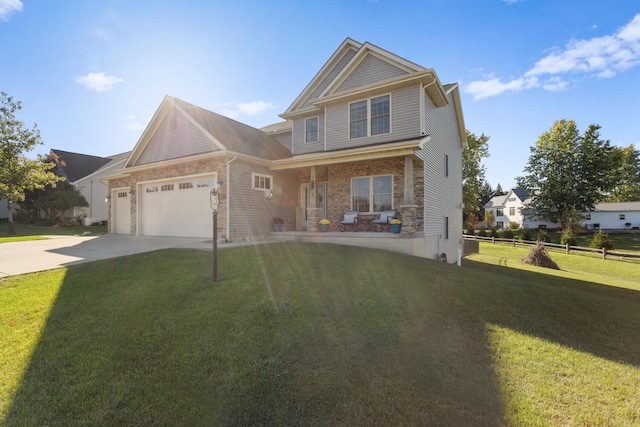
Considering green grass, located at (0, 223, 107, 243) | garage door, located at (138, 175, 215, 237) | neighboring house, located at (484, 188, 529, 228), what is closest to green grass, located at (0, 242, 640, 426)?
garage door, located at (138, 175, 215, 237)

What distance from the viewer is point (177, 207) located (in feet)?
42.5

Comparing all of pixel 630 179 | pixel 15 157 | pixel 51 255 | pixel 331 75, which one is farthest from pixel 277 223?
pixel 630 179

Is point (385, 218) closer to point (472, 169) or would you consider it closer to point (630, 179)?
point (472, 169)

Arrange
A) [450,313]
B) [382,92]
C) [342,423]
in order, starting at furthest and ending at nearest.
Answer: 1. [382,92]
2. [450,313]
3. [342,423]

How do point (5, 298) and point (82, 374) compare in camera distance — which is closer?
point (82, 374)

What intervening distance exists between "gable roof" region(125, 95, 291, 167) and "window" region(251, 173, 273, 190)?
2.64 feet

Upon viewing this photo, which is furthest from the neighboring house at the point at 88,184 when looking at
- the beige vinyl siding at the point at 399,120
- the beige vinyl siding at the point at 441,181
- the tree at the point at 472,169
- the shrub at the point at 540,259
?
the tree at the point at 472,169

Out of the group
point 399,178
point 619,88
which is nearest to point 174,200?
point 399,178

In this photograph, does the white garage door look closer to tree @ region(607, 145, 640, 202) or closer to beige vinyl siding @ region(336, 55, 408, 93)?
beige vinyl siding @ region(336, 55, 408, 93)

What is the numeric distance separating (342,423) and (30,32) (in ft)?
53.2

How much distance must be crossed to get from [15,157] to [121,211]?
9.09 metres

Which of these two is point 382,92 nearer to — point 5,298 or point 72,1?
point 72,1

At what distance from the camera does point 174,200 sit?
1305cm

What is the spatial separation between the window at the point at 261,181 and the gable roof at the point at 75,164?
980 inches
